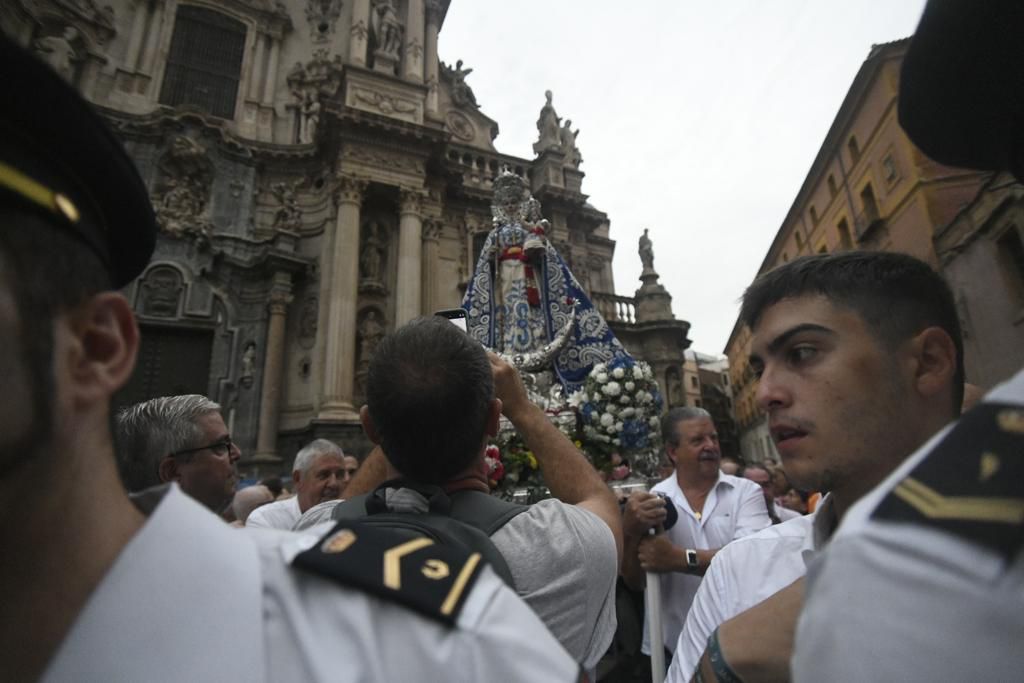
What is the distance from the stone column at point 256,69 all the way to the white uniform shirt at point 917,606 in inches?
737

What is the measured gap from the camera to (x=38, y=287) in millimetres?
759

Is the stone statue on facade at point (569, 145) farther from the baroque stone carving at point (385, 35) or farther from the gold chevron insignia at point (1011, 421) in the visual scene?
the gold chevron insignia at point (1011, 421)

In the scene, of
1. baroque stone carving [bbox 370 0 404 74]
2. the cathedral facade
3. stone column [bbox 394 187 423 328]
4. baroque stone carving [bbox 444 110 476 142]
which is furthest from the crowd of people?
baroque stone carving [bbox 444 110 476 142]

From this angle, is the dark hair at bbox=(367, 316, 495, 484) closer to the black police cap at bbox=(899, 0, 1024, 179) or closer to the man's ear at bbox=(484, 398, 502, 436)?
the man's ear at bbox=(484, 398, 502, 436)

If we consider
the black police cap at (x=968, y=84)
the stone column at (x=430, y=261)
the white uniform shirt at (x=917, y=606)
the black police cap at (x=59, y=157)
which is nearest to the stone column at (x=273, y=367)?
the stone column at (x=430, y=261)

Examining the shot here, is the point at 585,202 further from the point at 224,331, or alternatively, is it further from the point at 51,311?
the point at 51,311

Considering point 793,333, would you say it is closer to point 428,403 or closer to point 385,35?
point 428,403

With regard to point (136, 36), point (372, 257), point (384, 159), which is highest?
point (136, 36)

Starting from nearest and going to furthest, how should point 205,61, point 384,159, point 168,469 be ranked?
point 168,469
point 384,159
point 205,61

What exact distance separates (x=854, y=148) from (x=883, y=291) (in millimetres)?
25161

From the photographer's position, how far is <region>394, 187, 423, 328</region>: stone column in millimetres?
12508

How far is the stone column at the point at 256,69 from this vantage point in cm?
1582

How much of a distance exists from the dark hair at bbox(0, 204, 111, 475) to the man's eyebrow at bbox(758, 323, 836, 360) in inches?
61.1

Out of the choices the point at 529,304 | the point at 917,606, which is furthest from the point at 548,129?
the point at 917,606
